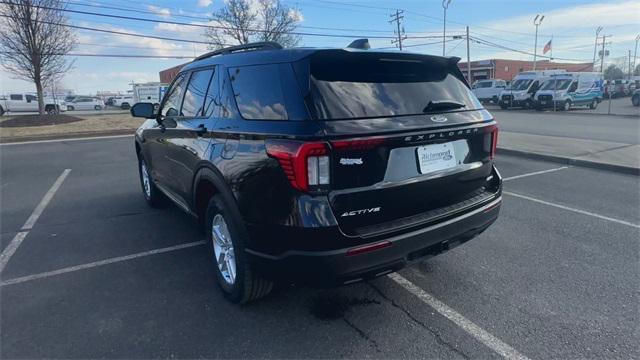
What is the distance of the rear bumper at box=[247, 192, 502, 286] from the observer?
2.25m

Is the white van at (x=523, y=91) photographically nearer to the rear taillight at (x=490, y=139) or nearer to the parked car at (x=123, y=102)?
the rear taillight at (x=490, y=139)

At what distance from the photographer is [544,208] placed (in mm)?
5328

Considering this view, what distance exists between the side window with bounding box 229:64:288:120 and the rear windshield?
244mm

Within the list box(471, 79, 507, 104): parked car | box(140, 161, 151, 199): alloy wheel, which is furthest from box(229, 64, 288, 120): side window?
box(471, 79, 507, 104): parked car

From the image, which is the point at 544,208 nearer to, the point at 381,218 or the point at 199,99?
the point at 381,218

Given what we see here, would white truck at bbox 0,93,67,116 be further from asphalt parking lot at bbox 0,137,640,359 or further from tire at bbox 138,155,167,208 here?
asphalt parking lot at bbox 0,137,640,359

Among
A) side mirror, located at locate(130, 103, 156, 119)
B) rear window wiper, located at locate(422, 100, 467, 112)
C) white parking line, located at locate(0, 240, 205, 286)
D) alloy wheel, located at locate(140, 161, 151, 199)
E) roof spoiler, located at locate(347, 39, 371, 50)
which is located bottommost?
white parking line, located at locate(0, 240, 205, 286)

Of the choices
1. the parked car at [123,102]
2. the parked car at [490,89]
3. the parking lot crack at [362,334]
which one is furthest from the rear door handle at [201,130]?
the parked car at [123,102]

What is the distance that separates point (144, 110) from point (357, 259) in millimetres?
3522

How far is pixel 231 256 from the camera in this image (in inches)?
119

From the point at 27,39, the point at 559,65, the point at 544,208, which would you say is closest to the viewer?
the point at 544,208

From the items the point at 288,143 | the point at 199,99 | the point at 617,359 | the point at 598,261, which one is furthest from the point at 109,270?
the point at 598,261

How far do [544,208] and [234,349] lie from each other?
181 inches

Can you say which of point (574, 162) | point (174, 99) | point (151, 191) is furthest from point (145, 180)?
point (574, 162)
